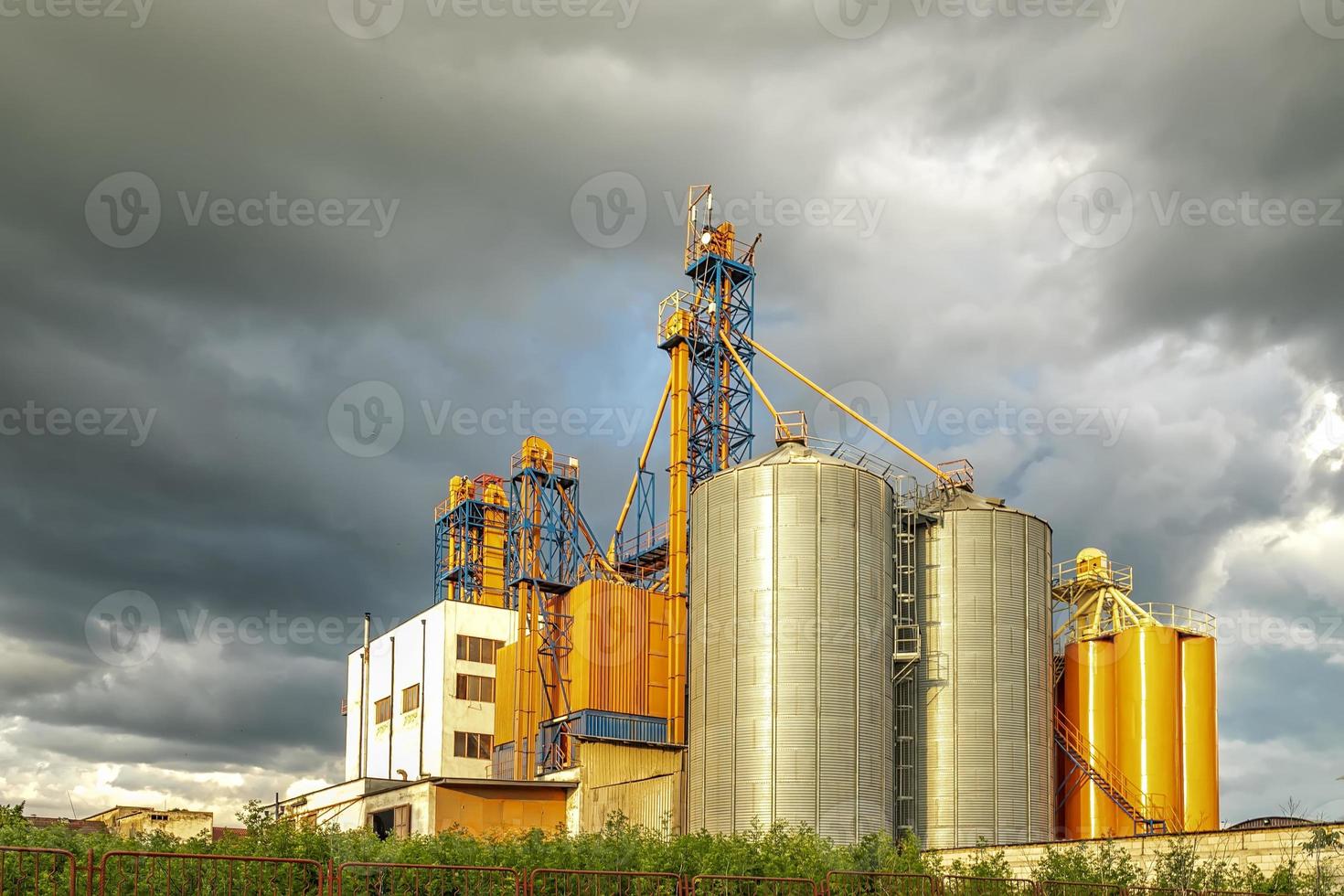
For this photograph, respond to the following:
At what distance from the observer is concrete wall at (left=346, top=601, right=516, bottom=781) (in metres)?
59.9

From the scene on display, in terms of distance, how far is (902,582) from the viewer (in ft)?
159

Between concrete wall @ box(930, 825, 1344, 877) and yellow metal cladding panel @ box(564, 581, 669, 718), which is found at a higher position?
yellow metal cladding panel @ box(564, 581, 669, 718)

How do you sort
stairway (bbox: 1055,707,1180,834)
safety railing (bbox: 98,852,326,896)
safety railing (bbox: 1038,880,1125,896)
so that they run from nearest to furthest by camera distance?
safety railing (bbox: 1038,880,1125,896)
safety railing (bbox: 98,852,326,896)
stairway (bbox: 1055,707,1180,834)

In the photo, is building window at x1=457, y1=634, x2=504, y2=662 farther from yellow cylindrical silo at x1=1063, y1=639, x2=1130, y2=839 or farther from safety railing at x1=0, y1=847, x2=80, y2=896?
safety railing at x1=0, y1=847, x2=80, y2=896

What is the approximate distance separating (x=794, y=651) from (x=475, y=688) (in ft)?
70.6

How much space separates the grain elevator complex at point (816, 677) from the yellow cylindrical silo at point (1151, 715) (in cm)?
7

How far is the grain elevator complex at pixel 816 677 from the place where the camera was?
44406 mm

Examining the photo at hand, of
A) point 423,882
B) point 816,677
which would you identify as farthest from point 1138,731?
point 423,882

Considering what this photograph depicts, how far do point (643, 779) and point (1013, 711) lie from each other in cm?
1261

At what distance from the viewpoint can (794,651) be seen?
44250 mm

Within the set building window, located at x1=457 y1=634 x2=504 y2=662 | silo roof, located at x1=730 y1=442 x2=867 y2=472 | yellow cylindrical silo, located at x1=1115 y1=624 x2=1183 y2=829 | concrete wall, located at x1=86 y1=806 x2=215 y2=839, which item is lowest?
concrete wall, located at x1=86 y1=806 x2=215 y2=839

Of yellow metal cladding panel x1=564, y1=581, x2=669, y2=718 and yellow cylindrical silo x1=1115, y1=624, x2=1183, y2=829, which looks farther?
yellow metal cladding panel x1=564, y1=581, x2=669, y2=718

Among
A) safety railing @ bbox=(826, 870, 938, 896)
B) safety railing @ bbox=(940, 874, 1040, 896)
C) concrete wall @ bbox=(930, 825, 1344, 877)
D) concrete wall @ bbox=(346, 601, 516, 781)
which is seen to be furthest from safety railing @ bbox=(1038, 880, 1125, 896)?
concrete wall @ bbox=(346, 601, 516, 781)

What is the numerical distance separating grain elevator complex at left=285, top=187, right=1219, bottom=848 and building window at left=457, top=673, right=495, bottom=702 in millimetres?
1009
